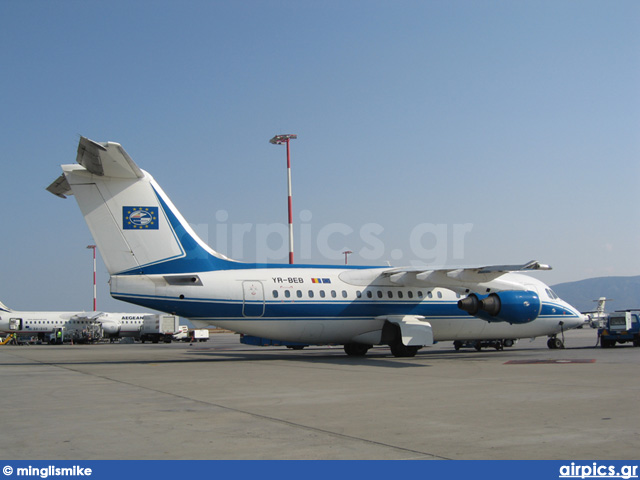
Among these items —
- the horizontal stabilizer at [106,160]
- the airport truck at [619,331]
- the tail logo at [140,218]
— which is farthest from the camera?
the airport truck at [619,331]

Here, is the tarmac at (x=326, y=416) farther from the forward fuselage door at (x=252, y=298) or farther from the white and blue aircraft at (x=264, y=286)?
the forward fuselage door at (x=252, y=298)

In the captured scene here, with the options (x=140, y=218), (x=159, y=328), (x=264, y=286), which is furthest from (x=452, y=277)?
(x=159, y=328)

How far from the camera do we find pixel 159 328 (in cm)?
5766

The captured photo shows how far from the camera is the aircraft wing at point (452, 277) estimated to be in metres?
21.3

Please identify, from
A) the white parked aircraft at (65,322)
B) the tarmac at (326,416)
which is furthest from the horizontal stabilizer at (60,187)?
the white parked aircraft at (65,322)

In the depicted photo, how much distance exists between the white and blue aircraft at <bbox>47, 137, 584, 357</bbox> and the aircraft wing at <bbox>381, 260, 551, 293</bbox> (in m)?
0.04

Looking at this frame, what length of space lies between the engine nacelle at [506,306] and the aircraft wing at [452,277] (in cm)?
69

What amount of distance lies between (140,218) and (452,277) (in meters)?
11.0

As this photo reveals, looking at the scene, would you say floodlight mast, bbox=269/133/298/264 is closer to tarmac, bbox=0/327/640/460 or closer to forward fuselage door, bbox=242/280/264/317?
forward fuselage door, bbox=242/280/264/317

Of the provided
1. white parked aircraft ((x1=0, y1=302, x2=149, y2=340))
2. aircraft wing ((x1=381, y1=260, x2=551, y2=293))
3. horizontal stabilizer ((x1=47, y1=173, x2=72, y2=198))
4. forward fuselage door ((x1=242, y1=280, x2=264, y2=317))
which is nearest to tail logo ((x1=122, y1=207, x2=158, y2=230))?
horizontal stabilizer ((x1=47, y1=173, x2=72, y2=198))

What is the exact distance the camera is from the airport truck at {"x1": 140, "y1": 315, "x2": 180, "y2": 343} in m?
56.5

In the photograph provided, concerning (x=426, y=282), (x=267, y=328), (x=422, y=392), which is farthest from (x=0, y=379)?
(x=426, y=282)

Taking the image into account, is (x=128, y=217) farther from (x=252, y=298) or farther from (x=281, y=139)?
(x=281, y=139)

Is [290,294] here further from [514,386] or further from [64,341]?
[64,341]
